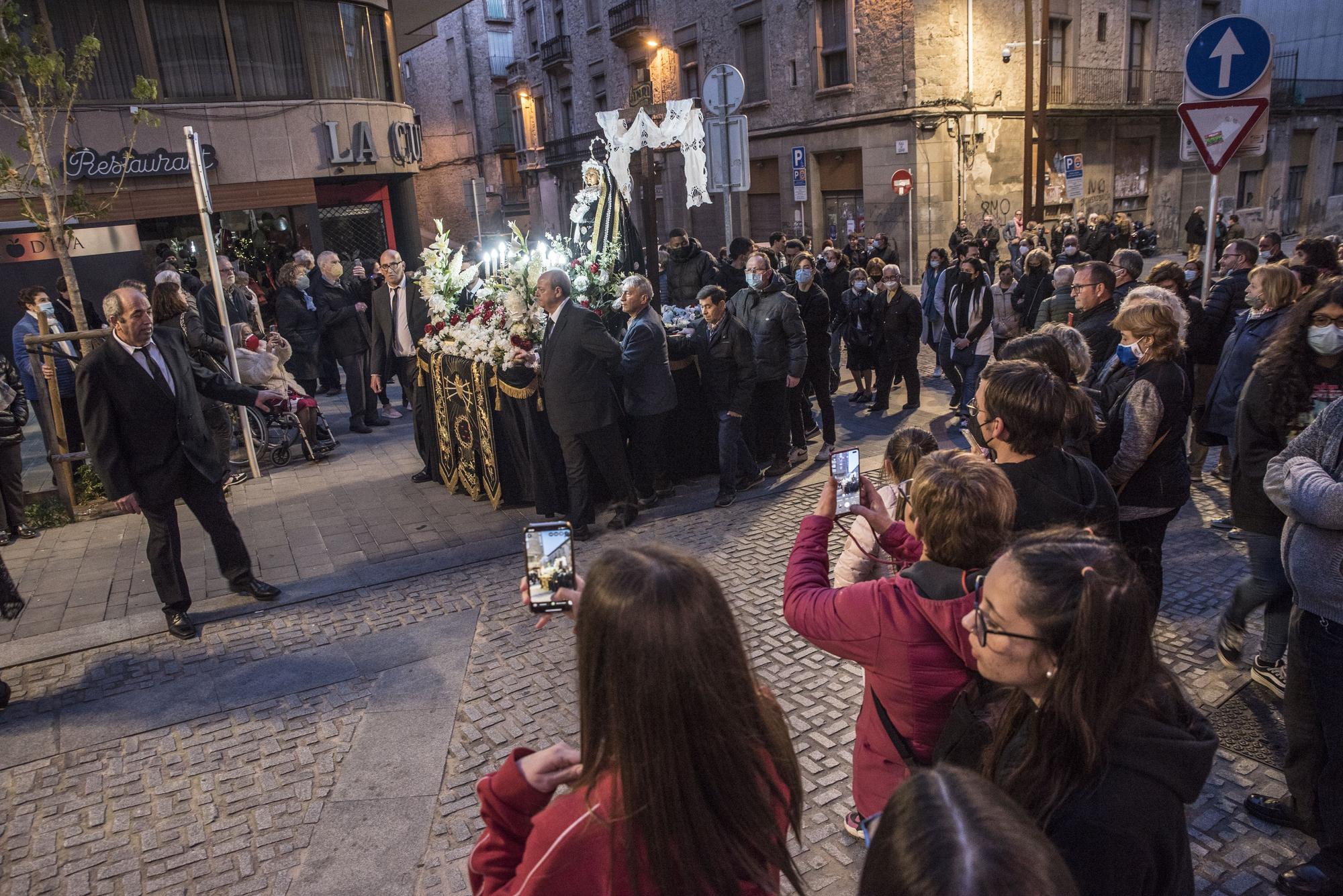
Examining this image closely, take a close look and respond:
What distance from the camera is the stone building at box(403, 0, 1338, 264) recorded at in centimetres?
2198

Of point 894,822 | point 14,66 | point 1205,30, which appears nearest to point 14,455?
point 14,66

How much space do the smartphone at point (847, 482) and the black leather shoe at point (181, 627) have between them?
4.44 m

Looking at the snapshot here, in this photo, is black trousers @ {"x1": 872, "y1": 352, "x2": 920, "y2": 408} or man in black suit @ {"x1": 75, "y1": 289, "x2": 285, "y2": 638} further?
black trousers @ {"x1": 872, "y1": 352, "x2": 920, "y2": 408}

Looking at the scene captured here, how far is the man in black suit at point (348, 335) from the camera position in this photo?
10555 mm

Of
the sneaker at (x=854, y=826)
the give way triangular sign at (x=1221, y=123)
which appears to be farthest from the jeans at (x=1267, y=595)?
the give way triangular sign at (x=1221, y=123)

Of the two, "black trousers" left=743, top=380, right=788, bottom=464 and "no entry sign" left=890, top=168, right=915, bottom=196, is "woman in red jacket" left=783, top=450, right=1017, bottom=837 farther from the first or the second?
"no entry sign" left=890, top=168, right=915, bottom=196

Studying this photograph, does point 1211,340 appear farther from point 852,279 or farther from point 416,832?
point 416,832

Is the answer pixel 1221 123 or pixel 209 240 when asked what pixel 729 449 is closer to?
pixel 1221 123

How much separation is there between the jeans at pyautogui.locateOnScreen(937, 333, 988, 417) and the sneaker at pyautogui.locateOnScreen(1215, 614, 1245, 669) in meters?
4.57

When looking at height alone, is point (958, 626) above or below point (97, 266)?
below

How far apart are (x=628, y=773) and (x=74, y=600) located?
19.9 feet

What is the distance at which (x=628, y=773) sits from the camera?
4.68ft

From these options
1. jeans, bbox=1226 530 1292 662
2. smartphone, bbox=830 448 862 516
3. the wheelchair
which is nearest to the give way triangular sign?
jeans, bbox=1226 530 1292 662

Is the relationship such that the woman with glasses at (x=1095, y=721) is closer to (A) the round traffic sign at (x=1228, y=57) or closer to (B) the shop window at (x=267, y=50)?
(A) the round traffic sign at (x=1228, y=57)
